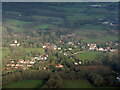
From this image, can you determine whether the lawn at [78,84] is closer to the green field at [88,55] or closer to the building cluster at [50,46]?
the green field at [88,55]

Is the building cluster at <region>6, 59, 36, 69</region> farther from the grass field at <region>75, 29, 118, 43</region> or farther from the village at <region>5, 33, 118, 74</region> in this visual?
the grass field at <region>75, 29, 118, 43</region>

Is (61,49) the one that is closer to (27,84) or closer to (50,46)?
(50,46)

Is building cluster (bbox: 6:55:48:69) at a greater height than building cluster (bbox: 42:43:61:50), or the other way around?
building cluster (bbox: 42:43:61:50)

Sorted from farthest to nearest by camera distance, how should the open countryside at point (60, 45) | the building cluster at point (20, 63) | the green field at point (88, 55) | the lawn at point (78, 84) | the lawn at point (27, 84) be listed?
the green field at point (88, 55) < the building cluster at point (20, 63) < the open countryside at point (60, 45) < the lawn at point (27, 84) < the lawn at point (78, 84)

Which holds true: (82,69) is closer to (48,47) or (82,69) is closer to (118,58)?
(118,58)

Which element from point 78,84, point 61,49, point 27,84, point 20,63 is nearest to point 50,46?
point 61,49

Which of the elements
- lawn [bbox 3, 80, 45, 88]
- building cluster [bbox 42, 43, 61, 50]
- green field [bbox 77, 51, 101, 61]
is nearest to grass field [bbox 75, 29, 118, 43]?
building cluster [bbox 42, 43, 61, 50]

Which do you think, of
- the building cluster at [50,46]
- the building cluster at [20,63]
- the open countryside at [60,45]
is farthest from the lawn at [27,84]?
the building cluster at [50,46]

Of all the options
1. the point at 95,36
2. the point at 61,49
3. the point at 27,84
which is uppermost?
the point at 95,36
